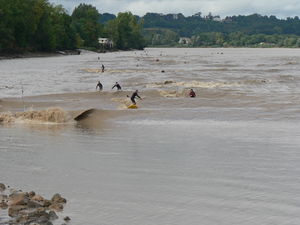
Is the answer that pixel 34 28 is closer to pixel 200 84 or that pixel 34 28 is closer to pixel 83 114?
pixel 200 84

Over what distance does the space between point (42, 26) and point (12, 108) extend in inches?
4539

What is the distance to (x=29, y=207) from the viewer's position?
11609 mm

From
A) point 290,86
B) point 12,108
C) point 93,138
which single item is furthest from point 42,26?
point 93,138

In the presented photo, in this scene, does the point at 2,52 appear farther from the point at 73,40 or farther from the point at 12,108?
the point at 12,108

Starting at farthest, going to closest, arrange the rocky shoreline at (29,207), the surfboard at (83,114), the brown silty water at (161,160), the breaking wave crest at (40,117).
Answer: the surfboard at (83,114) → the breaking wave crest at (40,117) → the brown silty water at (161,160) → the rocky shoreline at (29,207)

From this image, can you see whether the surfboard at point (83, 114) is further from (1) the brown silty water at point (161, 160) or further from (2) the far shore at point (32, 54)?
(2) the far shore at point (32, 54)

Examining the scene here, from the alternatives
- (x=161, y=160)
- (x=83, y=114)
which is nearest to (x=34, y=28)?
(x=83, y=114)

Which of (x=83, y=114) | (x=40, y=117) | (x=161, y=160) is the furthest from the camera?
(x=83, y=114)

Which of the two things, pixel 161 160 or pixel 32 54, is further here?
pixel 32 54

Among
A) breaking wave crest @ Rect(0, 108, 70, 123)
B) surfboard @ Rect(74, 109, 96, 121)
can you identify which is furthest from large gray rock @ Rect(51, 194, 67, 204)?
surfboard @ Rect(74, 109, 96, 121)

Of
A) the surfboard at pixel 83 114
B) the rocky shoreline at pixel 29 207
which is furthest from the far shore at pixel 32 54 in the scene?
the rocky shoreline at pixel 29 207

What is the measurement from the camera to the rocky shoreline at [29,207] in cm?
→ 1072

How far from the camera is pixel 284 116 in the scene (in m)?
29.7

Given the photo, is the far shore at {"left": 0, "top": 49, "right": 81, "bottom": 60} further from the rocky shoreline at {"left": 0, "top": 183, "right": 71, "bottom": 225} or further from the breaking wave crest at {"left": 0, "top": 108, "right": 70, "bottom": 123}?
the rocky shoreline at {"left": 0, "top": 183, "right": 71, "bottom": 225}
